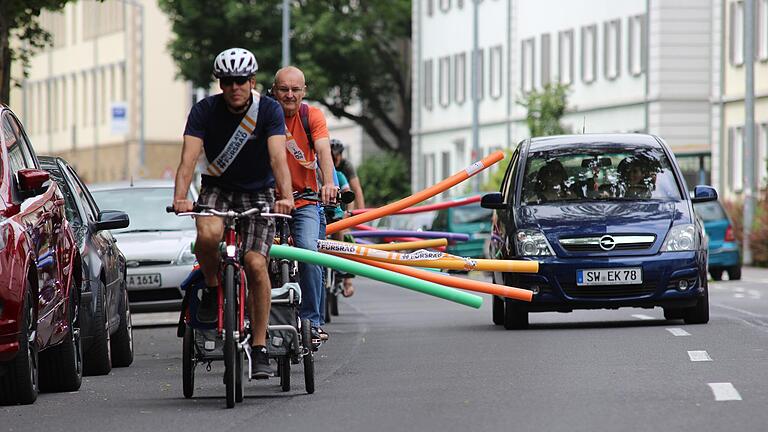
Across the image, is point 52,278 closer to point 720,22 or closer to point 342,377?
point 342,377

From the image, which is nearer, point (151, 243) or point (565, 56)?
point (151, 243)

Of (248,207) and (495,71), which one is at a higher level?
(495,71)

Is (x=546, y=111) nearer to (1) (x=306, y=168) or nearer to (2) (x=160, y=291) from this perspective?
(2) (x=160, y=291)

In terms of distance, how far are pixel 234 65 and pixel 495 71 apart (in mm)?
59318

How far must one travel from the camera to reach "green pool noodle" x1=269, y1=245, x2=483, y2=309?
41.2 feet

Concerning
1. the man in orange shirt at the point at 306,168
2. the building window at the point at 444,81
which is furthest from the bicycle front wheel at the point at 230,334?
the building window at the point at 444,81

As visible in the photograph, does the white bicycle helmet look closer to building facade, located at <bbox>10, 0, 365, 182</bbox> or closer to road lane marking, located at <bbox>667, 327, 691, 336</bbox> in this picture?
road lane marking, located at <bbox>667, 327, 691, 336</bbox>

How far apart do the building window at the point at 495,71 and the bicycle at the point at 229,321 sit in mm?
58255

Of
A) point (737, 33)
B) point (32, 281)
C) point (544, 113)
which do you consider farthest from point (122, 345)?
point (737, 33)

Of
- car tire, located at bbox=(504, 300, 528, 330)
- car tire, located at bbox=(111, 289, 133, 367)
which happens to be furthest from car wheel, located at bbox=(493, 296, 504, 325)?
car tire, located at bbox=(111, 289, 133, 367)

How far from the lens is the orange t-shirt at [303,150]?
14.1 metres

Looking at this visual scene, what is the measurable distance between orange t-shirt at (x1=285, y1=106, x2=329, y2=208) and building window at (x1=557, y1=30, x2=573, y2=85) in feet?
163

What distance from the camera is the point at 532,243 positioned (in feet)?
58.8

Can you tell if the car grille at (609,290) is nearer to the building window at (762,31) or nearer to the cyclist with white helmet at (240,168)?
the cyclist with white helmet at (240,168)
